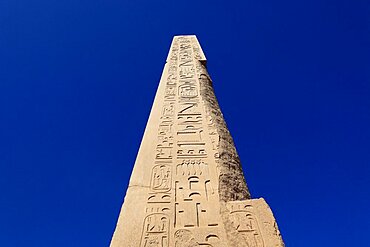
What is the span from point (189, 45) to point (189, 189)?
3617 millimetres

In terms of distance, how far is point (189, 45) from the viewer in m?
5.98

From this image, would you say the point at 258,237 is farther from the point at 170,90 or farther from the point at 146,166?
the point at 170,90

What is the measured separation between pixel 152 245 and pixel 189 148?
3.77 ft

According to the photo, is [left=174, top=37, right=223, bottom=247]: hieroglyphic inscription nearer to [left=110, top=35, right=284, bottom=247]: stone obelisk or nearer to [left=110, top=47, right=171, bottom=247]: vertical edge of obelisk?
[left=110, top=35, right=284, bottom=247]: stone obelisk

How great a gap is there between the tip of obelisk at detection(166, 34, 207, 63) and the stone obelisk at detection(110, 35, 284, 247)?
1.40 meters

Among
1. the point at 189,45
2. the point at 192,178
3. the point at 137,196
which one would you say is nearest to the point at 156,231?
the point at 137,196

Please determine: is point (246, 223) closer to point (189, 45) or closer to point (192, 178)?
point (192, 178)

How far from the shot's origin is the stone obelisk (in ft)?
7.94

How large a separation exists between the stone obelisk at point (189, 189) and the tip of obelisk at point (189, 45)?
1396mm

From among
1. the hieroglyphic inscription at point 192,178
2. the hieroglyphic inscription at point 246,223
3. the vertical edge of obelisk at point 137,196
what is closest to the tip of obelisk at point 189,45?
the hieroglyphic inscription at point 192,178

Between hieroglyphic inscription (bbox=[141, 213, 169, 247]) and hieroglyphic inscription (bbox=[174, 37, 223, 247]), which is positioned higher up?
hieroglyphic inscription (bbox=[174, 37, 223, 247])

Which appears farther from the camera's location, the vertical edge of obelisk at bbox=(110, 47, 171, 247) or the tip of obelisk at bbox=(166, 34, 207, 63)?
the tip of obelisk at bbox=(166, 34, 207, 63)

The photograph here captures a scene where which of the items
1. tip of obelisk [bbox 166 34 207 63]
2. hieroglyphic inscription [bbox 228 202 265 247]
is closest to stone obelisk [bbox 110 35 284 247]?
hieroglyphic inscription [bbox 228 202 265 247]

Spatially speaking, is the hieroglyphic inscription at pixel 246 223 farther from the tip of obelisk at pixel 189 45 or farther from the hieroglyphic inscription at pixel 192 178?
the tip of obelisk at pixel 189 45
